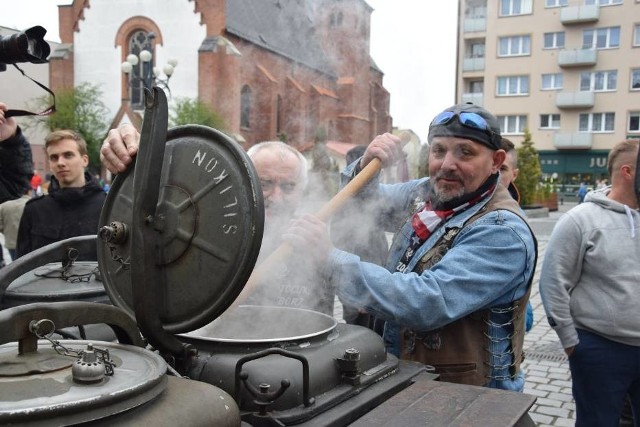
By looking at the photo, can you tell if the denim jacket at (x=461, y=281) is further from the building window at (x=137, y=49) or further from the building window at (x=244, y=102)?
the building window at (x=137, y=49)

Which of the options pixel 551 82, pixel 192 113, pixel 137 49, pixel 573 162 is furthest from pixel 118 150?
pixel 573 162

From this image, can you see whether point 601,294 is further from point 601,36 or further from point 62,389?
point 601,36

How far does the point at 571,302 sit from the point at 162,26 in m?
29.3

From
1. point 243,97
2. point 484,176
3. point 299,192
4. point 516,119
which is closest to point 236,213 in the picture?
point 484,176

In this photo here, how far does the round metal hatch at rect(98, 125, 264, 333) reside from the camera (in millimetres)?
1310

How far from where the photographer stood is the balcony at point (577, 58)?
758 inches

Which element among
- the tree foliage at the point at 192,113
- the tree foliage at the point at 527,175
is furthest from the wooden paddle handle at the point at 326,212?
the tree foliage at the point at 192,113

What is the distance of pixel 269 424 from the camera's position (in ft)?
4.29

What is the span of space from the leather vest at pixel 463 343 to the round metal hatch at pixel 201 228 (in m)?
0.93

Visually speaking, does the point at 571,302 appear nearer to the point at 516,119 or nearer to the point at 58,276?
the point at 58,276

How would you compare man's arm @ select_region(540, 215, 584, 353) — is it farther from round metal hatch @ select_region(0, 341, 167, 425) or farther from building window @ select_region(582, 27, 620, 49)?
building window @ select_region(582, 27, 620, 49)

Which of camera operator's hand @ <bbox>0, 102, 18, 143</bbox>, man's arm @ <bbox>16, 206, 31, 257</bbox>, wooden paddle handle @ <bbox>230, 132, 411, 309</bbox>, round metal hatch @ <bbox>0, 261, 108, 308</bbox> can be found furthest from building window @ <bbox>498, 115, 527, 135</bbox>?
round metal hatch @ <bbox>0, 261, 108, 308</bbox>

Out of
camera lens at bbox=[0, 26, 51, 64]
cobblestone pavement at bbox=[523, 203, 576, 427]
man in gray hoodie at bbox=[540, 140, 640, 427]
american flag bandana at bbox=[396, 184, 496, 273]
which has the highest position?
camera lens at bbox=[0, 26, 51, 64]

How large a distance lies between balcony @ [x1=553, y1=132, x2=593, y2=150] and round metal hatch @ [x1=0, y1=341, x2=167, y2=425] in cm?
4126
